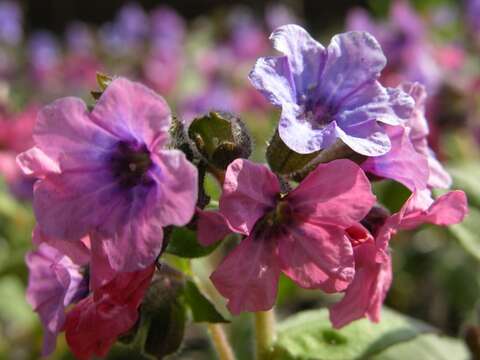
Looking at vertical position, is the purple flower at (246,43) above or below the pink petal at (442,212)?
below

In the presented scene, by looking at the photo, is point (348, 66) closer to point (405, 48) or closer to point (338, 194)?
point (338, 194)

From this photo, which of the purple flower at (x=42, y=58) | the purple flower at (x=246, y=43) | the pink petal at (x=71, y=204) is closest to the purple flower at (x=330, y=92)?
the pink petal at (x=71, y=204)

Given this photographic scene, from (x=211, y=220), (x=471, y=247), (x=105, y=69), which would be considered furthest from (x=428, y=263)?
(x=105, y=69)

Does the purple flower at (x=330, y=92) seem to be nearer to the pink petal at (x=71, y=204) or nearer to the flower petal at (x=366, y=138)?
the flower petal at (x=366, y=138)

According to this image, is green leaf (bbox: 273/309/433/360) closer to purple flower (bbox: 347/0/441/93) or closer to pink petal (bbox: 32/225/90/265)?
pink petal (bbox: 32/225/90/265)

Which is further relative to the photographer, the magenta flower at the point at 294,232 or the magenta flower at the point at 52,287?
the magenta flower at the point at 52,287

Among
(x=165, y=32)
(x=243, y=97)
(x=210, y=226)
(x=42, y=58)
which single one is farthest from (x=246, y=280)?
(x=42, y=58)

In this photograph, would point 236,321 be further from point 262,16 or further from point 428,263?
point 262,16
